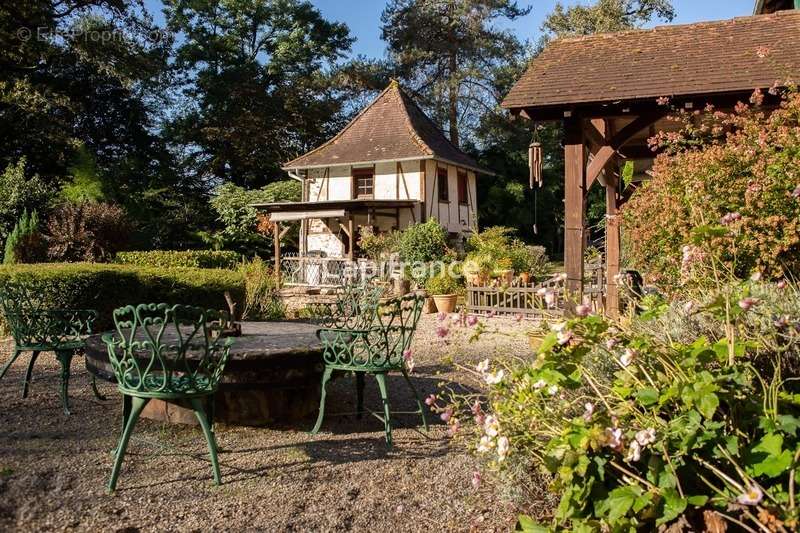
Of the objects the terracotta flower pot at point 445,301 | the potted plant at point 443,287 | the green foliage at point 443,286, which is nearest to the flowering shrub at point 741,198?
the terracotta flower pot at point 445,301

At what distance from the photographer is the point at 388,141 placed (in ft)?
80.4

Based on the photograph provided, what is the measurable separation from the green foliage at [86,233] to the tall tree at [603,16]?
23.4 m

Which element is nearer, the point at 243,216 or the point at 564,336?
the point at 564,336

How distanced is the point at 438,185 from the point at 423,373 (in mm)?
17588

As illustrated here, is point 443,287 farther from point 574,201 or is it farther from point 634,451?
point 634,451

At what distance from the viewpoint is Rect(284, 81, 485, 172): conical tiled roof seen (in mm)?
23734

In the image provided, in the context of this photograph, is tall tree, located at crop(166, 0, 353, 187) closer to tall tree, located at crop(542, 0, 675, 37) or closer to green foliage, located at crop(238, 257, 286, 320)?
tall tree, located at crop(542, 0, 675, 37)

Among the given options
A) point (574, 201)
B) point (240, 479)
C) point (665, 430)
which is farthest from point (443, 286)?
point (665, 430)

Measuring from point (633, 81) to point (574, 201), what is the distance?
5.25ft

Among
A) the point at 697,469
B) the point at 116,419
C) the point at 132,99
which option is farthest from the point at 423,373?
the point at 132,99

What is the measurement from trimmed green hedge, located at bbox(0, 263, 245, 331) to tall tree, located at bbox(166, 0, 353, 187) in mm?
21416

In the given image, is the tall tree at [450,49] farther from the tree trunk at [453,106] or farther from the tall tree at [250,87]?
the tall tree at [250,87]

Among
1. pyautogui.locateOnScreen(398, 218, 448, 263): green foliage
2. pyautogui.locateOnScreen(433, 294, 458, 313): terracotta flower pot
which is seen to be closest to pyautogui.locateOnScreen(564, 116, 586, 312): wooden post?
pyautogui.locateOnScreen(433, 294, 458, 313): terracotta flower pot

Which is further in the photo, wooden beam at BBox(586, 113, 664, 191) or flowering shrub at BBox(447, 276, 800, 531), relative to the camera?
wooden beam at BBox(586, 113, 664, 191)
